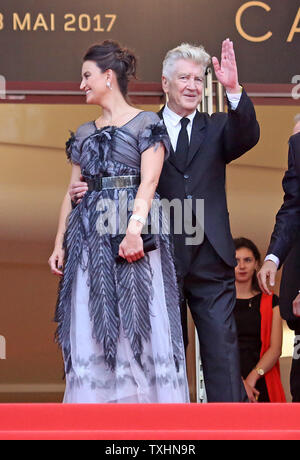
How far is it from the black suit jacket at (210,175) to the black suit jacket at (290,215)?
0.56ft

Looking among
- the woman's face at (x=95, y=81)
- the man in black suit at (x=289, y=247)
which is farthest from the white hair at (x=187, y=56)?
the man in black suit at (x=289, y=247)

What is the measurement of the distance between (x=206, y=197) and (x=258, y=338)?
1.62m

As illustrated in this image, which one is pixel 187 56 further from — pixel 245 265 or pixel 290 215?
pixel 245 265

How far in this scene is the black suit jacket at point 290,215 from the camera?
11.9ft

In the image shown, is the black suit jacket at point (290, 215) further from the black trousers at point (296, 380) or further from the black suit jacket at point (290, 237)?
the black trousers at point (296, 380)

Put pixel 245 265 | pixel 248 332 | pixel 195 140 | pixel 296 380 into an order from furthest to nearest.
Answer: pixel 245 265 → pixel 248 332 → pixel 296 380 → pixel 195 140

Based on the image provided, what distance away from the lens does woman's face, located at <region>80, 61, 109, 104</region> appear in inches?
137

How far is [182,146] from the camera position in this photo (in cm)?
369

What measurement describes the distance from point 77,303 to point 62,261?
0.19m

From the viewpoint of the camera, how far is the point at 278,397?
4.82 metres

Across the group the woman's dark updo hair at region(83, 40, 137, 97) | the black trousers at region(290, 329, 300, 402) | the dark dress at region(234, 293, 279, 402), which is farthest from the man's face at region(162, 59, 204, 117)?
the dark dress at region(234, 293, 279, 402)

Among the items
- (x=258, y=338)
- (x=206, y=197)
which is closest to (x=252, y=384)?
(x=258, y=338)

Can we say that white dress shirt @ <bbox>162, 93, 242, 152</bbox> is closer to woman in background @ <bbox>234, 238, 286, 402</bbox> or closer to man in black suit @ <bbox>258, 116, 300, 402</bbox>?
man in black suit @ <bbox>258, 116, 300, 402</bbox>

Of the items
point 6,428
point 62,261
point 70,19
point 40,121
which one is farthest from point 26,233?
point 6,428
